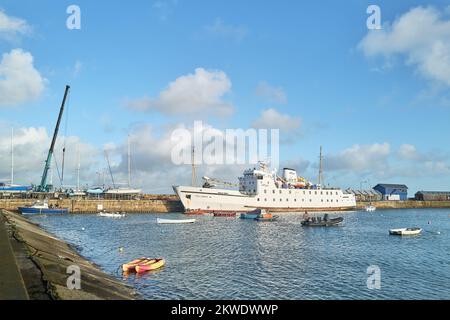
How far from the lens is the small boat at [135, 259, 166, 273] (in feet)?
80.5

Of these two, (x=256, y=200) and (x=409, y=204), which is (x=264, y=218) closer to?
(x=256, y=200)

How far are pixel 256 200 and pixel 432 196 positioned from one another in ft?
352

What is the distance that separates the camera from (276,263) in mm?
27797

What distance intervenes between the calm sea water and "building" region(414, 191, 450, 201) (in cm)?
12512

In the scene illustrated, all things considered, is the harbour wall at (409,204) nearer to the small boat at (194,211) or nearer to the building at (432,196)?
the building at (432,196)

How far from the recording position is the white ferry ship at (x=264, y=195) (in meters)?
84.8

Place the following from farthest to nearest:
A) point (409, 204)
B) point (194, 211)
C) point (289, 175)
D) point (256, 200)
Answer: point (409, 204)
point (289, 175)
point (256, 200)
point (194, 211)

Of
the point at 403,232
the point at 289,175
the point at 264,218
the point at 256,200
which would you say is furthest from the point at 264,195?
the point at 403,232

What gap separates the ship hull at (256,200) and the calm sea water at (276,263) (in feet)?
123

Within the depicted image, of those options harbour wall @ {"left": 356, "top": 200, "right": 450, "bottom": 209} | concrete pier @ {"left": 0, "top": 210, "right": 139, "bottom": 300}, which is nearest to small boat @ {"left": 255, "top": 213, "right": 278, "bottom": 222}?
concrete pier @ {"left": 0, "top": 210, "right": 139, "bottom": 300}

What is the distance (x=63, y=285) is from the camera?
15.2m

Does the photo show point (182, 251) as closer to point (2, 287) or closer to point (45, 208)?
point (2, 287)

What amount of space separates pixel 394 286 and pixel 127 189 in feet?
311
